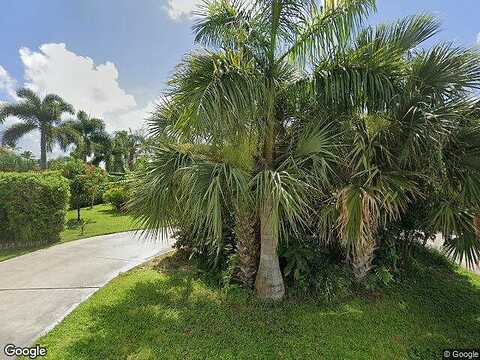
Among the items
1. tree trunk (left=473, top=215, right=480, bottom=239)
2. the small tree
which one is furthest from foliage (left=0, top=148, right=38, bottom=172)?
tree trunk (left=473, top=215, right=480, bottom=239)

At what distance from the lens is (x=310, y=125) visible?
15.2 feet

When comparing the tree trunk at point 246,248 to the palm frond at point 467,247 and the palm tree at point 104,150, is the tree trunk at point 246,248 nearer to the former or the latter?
the palm frond at point 467,247

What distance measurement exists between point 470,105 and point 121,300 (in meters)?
6.38

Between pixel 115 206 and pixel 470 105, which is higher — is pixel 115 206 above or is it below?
below

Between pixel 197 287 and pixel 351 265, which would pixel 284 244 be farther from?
pixel 197 287

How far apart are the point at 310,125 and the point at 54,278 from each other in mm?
5604

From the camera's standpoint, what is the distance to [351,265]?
17.9ft

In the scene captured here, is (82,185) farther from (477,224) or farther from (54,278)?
(477,224)

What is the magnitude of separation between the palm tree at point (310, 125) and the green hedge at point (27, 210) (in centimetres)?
493

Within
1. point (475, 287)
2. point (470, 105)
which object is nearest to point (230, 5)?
point (470, 105)

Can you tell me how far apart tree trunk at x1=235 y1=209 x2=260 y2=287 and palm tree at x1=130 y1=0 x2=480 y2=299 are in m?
0.12

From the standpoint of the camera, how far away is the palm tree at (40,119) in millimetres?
23828

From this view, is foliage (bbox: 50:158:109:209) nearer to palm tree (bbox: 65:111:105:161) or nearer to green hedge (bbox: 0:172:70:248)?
green hedge (bbox: 0:172:70:248)

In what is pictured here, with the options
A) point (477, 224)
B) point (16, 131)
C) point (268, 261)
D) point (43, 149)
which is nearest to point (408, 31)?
point (477, 224)
